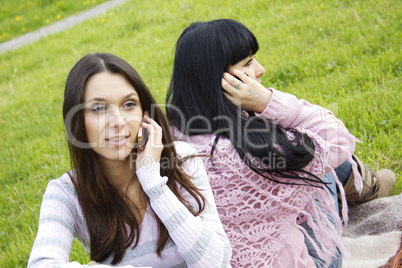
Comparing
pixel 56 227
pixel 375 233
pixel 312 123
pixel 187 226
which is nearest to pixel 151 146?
pixel 187 226

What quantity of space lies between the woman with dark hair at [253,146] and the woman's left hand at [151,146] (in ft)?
0.80

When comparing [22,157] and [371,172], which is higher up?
[371,172]

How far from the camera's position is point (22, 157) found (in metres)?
5.30

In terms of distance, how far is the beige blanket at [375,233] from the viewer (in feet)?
9.48

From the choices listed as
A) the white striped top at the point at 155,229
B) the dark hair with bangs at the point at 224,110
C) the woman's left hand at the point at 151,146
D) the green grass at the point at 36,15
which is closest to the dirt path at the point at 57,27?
the green grass at the point at 36,15

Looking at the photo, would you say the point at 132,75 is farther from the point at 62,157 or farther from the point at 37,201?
the point at 62,157

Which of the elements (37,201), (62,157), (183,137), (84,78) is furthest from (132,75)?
(62,157)

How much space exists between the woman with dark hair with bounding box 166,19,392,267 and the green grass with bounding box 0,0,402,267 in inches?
49.6

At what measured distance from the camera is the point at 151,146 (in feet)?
7.00

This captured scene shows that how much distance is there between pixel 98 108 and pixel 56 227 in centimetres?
60

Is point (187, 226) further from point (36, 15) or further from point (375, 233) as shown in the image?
point (36, 15)

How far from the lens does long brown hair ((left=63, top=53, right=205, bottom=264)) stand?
2111mm

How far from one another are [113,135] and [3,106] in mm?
5971

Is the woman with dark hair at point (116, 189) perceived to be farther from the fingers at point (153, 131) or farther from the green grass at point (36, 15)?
the green grass at point (36, 15)
